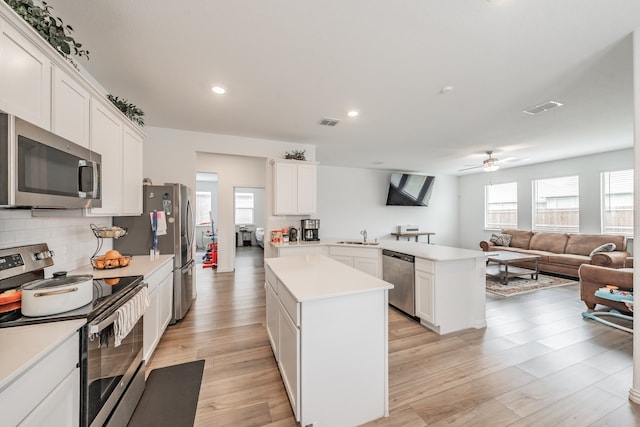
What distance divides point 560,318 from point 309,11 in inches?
180

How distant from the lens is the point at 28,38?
4.18 feet

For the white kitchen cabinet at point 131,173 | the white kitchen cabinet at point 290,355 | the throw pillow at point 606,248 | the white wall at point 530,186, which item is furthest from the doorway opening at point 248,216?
the throw pillow at point 606,248

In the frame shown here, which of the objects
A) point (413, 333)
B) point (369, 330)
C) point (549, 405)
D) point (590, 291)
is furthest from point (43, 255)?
point (590, 291)

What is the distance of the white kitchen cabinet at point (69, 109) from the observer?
150 cm

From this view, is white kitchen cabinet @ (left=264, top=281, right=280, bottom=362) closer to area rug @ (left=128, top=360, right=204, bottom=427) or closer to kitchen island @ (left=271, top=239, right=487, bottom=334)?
area rug @ (left=128, top=360, right=204, bottom=427)

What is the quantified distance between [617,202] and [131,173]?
8.81 metres

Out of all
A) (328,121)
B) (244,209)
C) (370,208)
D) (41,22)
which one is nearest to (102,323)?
(41,22)

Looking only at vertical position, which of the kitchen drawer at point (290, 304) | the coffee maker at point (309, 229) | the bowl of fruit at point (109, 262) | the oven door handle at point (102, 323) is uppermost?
the coffee maker at point (309, 229)

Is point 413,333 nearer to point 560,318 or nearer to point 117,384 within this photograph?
point 560,318

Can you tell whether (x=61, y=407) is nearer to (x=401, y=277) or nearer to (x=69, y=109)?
(x=69, y=109)

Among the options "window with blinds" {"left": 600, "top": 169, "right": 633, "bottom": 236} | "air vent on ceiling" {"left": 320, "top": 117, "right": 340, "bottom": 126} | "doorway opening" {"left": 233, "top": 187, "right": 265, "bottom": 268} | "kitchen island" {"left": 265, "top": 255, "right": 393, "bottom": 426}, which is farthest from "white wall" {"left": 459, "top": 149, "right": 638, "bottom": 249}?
"doorway opening" {"left": 233, "top": 187, "right": 265, "bottom": 268}

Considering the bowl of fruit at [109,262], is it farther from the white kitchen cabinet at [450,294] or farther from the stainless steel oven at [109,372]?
the white kitchen cabinet at [450,294]

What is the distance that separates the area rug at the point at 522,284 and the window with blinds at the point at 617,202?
59.6 inches

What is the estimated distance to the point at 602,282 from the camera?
338 centimetres
